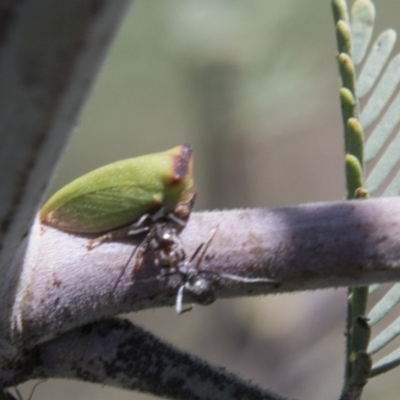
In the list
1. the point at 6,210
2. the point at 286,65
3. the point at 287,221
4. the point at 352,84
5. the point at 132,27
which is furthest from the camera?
the point at 132,27

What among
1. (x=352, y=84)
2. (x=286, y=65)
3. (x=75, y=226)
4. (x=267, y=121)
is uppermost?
(x=352, y=84)

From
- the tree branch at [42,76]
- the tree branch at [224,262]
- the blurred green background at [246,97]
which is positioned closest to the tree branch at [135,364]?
the tree branch at [224,262]

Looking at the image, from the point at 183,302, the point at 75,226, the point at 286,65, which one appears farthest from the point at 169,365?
the point at 286,65

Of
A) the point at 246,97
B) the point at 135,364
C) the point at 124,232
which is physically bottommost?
the point at 246,97

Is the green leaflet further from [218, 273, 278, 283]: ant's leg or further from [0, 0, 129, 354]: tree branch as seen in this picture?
[0, 0, 129, 354]: tree branch

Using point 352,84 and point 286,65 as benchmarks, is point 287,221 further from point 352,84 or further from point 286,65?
point 286,65

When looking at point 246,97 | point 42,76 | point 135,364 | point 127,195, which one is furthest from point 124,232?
point 246,97

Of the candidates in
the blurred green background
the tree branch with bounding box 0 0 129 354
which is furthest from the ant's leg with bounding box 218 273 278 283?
the blurred green background

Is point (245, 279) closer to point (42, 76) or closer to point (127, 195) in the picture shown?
point (127, 195)
